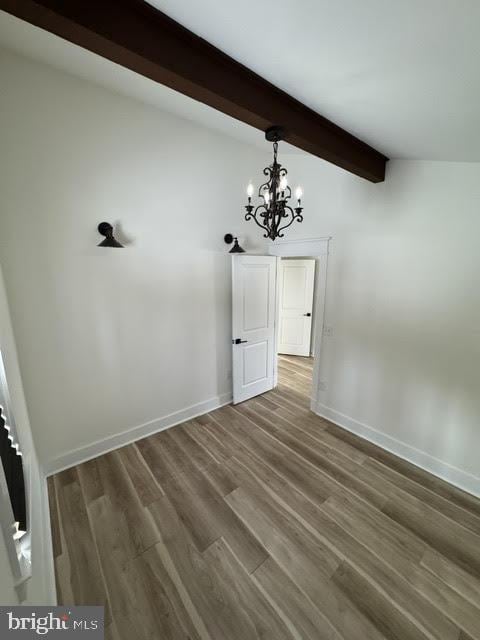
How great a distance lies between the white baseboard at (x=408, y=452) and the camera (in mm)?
2195

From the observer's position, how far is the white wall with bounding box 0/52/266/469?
75.3 inches

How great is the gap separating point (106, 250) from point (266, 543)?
8.76 feet

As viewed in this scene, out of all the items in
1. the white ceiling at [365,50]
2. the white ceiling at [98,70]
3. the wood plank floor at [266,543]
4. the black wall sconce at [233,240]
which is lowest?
the wood plank floor at [266,543]

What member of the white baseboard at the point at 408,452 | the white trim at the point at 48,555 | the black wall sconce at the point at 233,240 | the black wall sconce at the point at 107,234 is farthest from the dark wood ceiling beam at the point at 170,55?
the white baseboard at the point at 408,452

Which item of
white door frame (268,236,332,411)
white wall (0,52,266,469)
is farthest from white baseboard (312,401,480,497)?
white wall (0,52,266,469)

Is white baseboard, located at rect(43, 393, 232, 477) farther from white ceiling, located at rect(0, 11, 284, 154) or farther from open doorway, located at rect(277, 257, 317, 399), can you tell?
white ceiling, located at rect(0, 11, 284, 154)

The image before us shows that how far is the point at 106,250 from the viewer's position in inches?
90.6

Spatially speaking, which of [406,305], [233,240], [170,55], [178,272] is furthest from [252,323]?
[170,55]

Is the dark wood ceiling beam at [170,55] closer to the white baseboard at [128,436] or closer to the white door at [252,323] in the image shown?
the white door at [252,323]

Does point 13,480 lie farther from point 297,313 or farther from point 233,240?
point 297,313

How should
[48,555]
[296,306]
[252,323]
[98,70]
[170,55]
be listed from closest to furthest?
1. [170,55]
2. [48,555]
3. [98,70]
4. [252,323]
5. [296,306]

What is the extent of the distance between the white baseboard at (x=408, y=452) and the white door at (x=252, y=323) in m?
0.97

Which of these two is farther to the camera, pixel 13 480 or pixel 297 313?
pixel 297 313

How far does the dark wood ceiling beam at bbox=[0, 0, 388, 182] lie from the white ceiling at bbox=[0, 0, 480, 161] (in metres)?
0.06
